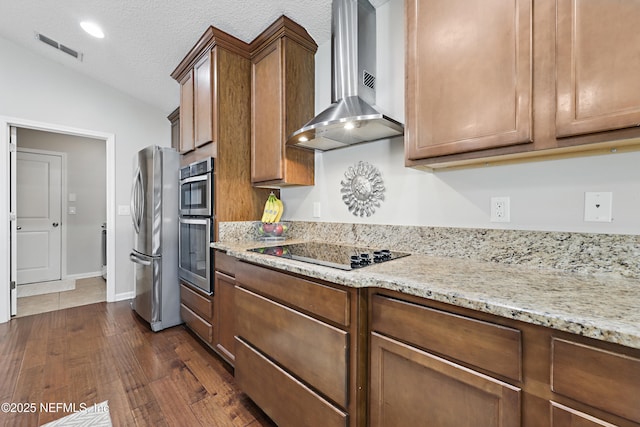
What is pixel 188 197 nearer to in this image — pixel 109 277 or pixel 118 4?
pixel 118 4

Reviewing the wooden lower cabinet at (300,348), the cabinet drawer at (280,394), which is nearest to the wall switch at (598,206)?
the wooden lower cabinet at (300,348)

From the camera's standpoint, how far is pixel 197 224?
2357 millimetres

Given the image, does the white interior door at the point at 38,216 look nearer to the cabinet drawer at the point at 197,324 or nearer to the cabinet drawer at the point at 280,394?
the cabinet drawer at the point at 197,324

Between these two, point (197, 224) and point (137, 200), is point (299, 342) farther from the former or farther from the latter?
point (137, 200)

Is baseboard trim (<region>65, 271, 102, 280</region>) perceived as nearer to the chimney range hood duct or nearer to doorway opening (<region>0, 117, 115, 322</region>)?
doorway opening (<region>0, 117, 115, 322</region>)

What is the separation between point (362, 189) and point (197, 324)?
69.9 inches

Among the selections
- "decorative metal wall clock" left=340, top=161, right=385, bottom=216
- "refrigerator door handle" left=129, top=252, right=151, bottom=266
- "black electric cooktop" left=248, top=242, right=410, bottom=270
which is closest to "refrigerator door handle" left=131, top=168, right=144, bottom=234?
"refrigerator door handle" left=129, top=252, right=151, bottom=266

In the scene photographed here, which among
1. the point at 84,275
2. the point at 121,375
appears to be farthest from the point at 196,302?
the point at 84,275

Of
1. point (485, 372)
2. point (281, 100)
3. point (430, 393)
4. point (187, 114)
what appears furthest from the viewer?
point (187, 114)

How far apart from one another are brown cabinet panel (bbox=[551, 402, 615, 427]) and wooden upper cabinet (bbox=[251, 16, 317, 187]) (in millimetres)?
1770

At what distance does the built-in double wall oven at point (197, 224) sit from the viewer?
7.11 ft

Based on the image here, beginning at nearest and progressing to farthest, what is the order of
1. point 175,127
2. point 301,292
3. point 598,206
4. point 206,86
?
point 598,206 → point 301,292 → point 206,86 → point 175,127

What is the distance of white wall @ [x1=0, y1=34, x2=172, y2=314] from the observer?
2914 mm

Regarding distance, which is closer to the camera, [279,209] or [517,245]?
[517,245]
